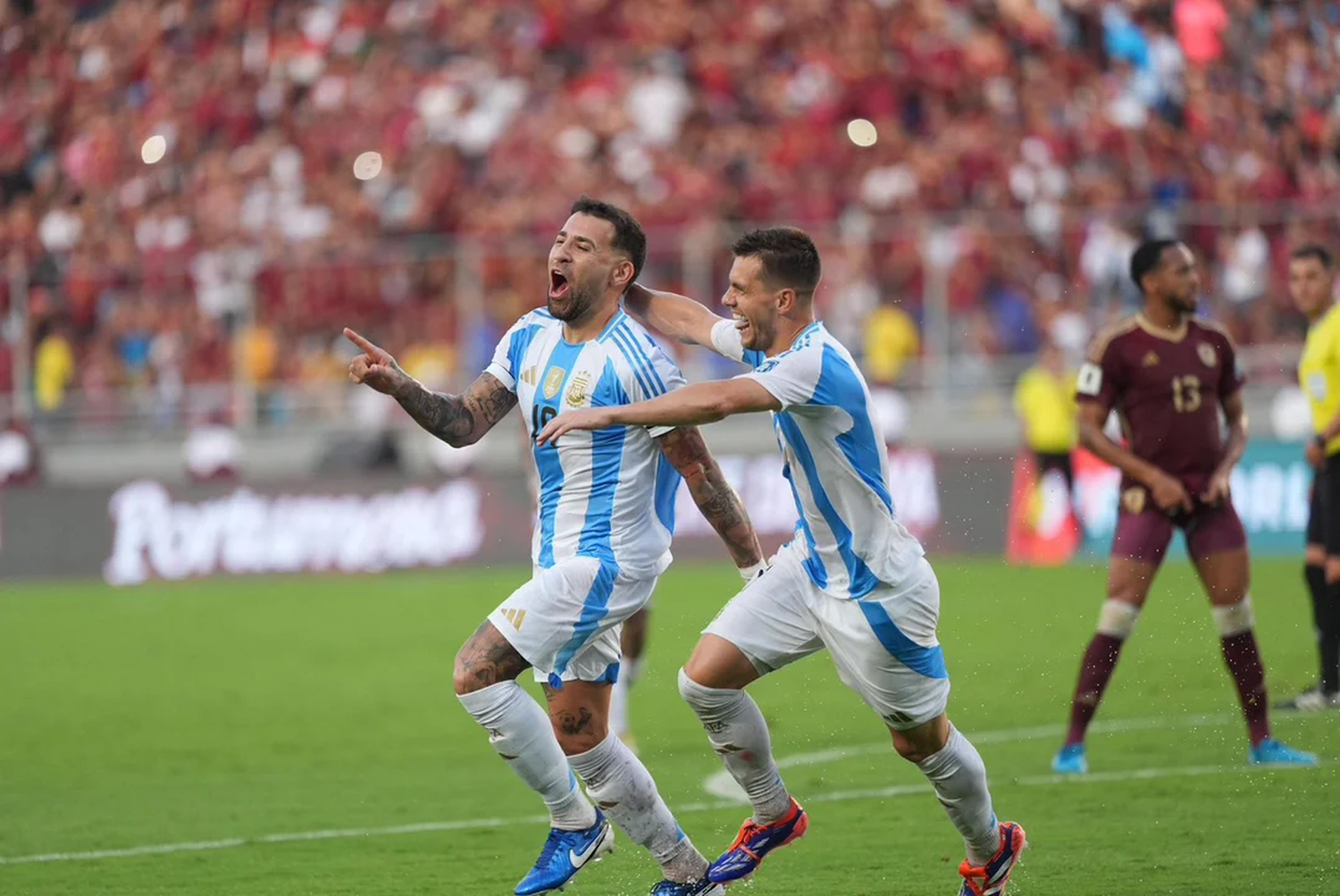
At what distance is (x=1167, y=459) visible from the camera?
9.49 meters

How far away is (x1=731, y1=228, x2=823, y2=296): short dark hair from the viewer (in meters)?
6.55

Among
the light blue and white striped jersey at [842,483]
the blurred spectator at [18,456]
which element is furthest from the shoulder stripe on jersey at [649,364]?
the blurred spectator at [18,456]

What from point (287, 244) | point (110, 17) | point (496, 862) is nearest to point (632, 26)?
point (287, 244)

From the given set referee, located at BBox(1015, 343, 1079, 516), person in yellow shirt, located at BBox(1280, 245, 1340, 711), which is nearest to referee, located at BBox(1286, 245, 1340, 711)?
person in yellow shirt, located at BBox(1280, 245, 1340, 711)

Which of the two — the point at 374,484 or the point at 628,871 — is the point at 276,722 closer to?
the point at 628,871

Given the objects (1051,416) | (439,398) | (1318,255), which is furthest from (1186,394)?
(1051,416)

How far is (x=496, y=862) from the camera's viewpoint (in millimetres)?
7625

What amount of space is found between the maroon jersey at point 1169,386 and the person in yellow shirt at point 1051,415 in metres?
9.63

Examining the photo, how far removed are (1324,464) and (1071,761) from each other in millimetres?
2672

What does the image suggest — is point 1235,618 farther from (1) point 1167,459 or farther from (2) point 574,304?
(2) point 574,304

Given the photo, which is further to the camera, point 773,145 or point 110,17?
point 110,17

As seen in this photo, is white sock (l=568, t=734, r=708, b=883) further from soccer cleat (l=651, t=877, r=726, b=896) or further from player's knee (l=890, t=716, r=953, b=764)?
player's knee (l=890, t=716, r=953, b=764)

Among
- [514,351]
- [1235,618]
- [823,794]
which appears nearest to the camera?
[514,351]

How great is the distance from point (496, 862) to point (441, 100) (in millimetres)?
18486
